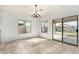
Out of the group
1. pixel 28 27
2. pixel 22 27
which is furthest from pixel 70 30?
pixel 22 27

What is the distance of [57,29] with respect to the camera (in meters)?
6.31

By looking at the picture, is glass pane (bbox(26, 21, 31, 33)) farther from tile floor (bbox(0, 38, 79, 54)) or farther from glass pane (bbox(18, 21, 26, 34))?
tile floor (bbox(0, 38, 79, 54))

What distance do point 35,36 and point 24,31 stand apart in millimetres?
1436

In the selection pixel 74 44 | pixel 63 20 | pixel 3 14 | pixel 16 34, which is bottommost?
pixel 74 44

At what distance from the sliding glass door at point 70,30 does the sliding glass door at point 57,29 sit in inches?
16.6

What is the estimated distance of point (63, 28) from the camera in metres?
5.68

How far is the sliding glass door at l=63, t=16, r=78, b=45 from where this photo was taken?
4926 mm

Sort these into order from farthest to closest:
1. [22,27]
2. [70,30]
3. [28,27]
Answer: [28,27] < [22,27] < [70,30]

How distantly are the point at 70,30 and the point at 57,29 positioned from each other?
1.22 m

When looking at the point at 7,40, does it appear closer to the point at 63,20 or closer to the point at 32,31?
the point at 32,31

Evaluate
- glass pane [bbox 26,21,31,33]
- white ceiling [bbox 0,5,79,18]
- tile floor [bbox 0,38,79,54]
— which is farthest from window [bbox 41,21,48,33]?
tile floor [bbox 0,38,79,54]

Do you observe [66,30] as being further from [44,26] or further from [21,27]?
[21,27]
